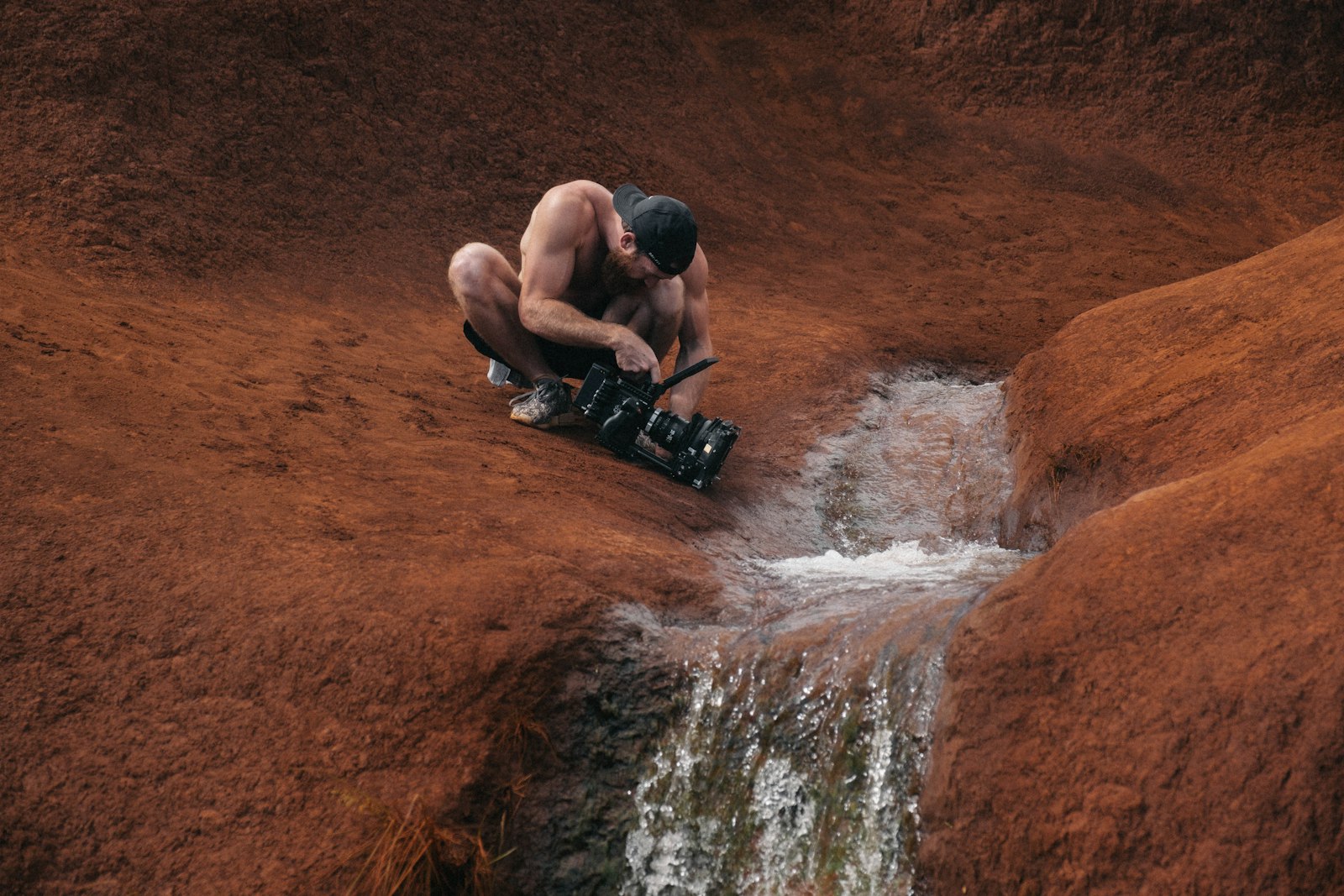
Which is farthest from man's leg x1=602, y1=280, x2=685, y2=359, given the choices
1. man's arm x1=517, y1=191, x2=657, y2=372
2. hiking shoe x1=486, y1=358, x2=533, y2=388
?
hiking shoe x1=486, y1=358, x2=533, y2=388

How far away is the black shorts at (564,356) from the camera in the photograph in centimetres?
469

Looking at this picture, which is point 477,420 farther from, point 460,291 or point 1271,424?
point 1271,424

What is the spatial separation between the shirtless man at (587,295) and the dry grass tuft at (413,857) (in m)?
2.07

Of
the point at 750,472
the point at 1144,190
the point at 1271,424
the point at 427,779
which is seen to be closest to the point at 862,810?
the point at 427,779

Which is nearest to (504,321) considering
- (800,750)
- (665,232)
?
(665,232)

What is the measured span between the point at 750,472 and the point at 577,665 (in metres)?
2.10

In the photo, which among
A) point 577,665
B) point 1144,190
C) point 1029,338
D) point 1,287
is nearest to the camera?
point 577,665

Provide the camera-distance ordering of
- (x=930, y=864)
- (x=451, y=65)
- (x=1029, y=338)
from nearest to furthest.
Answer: (x=930, y=864), (x=1029, y=338), (x=451, y=65)

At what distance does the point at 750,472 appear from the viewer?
4770mm

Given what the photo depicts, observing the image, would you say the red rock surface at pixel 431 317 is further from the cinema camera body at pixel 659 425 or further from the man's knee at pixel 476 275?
the man's knee at pixel 476 275

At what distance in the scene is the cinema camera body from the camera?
421cm

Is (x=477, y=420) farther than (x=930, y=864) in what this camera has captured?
Yes

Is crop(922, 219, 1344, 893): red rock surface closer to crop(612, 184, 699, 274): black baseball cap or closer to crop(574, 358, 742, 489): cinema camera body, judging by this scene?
crop(574, 358, 742, 489): cinema camera body

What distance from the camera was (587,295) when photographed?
14.9 ft
